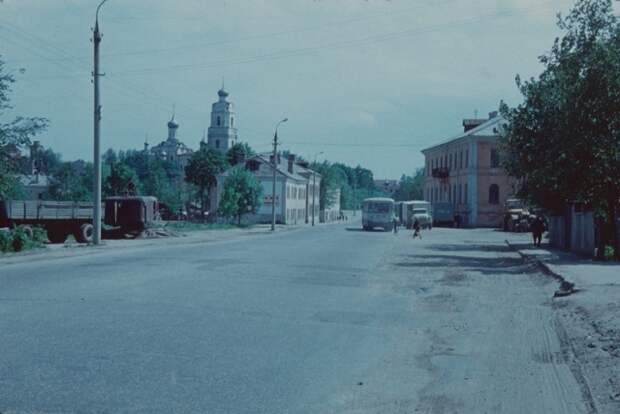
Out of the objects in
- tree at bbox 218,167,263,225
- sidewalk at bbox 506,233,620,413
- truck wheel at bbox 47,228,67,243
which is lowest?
sidewalk at bbox 506,233,620,413

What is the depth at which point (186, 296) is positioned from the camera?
14.6 metres

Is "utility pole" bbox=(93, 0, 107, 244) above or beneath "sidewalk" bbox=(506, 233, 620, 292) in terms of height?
above

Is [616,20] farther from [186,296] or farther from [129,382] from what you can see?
[129,382]

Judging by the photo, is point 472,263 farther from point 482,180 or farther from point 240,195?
point 482,180

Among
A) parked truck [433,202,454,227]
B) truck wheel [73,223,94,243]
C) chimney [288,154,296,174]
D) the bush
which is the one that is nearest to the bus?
parked truck [433,202,454,227]

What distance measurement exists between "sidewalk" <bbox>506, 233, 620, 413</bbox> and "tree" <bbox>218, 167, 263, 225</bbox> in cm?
5666

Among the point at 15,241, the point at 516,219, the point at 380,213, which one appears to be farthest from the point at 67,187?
the point at 15,241

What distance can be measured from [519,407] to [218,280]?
1180cm

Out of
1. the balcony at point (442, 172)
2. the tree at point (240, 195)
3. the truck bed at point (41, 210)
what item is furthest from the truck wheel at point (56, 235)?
the balcony at point (442, 172)

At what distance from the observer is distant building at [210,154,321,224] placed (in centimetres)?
10156

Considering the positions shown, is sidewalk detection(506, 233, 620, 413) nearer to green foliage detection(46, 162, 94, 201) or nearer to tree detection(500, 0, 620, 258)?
tree detection(500, 0, 620, 258)

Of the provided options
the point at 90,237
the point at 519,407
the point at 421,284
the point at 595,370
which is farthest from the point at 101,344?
the point at 90,237

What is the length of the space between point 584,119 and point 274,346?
20.0 meters

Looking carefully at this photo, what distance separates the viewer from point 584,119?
2670 centimetres
